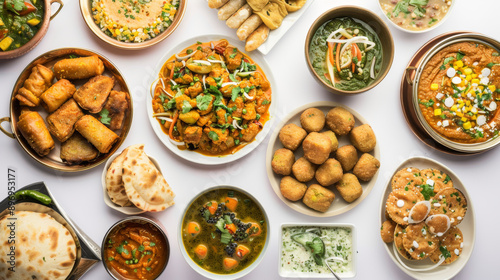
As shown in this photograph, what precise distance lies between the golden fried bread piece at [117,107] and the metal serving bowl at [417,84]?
289 centimetres

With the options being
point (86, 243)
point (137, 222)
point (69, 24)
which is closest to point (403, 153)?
point (137, 222)

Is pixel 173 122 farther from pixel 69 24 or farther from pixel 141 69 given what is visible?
pixel 69 24

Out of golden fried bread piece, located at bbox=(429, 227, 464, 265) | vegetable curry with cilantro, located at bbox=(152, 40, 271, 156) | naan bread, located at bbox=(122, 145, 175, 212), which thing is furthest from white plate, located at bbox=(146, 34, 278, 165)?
golden fried bread piece, located at bbox=(429, 227, 464, 265)

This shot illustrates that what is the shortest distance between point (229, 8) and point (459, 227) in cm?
332

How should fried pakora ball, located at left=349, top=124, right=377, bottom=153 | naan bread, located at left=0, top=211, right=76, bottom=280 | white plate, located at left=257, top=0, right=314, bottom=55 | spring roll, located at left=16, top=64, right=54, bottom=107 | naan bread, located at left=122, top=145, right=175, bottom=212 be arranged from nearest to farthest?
1. naan bread, located at left=0, top=211, right=76, bottom=280
2. naan bread, located at left=122, top=145, right=175, bottom=212
3. spring roll, located at left=16, top=64, right=54, bottom=107
4. fried pakora ball, located at left=349, top=124, right=377, bottom=153
5. white plate, located at left=257, top=0, right=314, bottom=55

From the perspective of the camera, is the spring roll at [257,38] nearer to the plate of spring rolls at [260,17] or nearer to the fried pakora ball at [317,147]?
the plate of spring rolls at [260,17]

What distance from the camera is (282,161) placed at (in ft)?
13.3

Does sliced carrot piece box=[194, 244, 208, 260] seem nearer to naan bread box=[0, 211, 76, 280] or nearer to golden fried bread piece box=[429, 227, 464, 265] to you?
naan bread box=[0, 211, 76, 280]

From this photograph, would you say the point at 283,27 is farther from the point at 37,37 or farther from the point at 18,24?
the point at 18,24

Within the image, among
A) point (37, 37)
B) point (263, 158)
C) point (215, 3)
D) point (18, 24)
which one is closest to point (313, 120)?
point (263, 158)

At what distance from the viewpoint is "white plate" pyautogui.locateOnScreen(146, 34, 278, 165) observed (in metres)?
4.09

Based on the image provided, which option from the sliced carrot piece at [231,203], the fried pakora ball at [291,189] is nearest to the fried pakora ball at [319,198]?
the fried pakora ball at [291,189]

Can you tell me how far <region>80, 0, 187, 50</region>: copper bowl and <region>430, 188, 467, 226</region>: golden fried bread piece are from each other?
3196mm

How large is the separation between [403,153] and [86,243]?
341 cm
